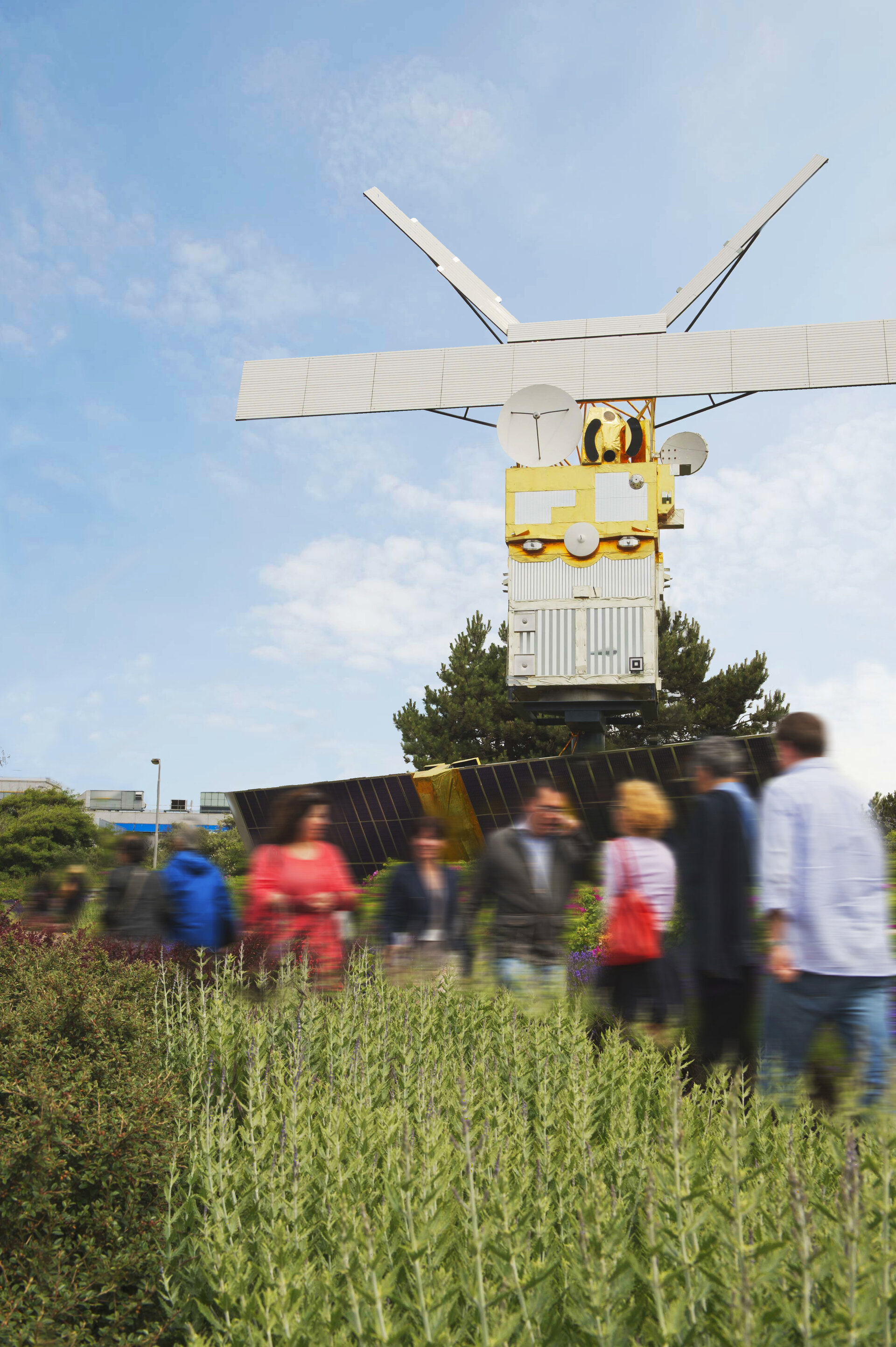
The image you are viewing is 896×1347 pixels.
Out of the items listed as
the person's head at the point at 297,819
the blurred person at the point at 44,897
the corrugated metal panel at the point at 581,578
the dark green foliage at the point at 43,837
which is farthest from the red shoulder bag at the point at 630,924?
the dark green foliage at the point at 43,837

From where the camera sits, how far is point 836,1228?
2.11 m

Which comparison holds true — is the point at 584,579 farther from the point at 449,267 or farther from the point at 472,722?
the point at 472,722

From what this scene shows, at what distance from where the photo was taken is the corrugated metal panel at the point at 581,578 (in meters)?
16.9

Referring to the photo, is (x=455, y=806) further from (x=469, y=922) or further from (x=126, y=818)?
(x=126, y=818)

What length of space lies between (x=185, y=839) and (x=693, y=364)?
16.2 m

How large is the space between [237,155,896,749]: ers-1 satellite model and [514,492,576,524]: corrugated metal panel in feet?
0.08

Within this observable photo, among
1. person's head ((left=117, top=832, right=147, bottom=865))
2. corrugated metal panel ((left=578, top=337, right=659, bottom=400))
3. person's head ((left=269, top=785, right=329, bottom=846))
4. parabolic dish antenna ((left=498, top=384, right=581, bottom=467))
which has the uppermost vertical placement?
corrugated metal panel ((left=578, top=337, right=659, bottom=400))

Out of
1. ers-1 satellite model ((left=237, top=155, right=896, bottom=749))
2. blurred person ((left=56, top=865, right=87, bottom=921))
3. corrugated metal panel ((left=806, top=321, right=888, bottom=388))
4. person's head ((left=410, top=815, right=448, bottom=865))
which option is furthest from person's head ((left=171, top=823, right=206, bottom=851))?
corrugated metal panel ((left=806, top=321, right=888, bottom=388))

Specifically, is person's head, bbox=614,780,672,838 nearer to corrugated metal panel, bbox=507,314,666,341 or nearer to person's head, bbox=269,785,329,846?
person's head, bbox=269,785,329,846

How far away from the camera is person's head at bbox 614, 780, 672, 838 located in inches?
178

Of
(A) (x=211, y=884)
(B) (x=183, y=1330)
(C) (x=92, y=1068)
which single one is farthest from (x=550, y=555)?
(B) (x=183, y=1330)

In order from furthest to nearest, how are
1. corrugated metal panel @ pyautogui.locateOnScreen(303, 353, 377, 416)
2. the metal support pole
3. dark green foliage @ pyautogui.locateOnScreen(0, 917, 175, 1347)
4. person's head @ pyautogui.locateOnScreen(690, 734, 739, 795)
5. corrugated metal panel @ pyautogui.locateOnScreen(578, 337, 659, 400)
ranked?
corrugated metal panel @ pyautogui.locateOnScreen(303, 353, 377, 416) < corrugated metal panel @ pyautogui.locateOnScreen(578, 337, 659, 400) < the metal support pole < person's head @ pyautogui.locateOnScreen(690, 734, 739, 795) < dark green foliage @ pyautogui.locateOnScreen(0, 917, 175, 1347)

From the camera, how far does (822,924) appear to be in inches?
135

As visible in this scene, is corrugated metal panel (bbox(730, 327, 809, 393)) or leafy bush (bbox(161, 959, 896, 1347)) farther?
corrugated metal panel (bbox(730, 327, 809, 393))
